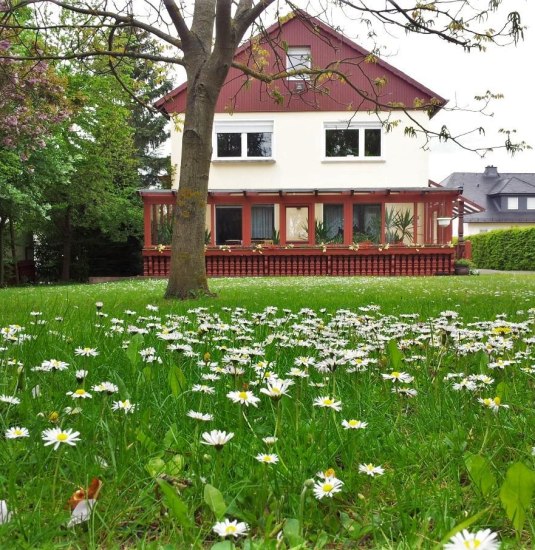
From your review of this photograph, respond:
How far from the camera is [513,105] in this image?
7.70 meters

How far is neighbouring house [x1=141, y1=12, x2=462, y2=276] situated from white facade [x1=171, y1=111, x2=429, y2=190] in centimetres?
4

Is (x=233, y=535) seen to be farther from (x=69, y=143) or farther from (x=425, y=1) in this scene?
(x=69, y=143)

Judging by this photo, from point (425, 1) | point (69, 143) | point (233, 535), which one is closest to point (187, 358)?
point (233, 535)

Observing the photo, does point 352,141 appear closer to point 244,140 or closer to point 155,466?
point 244,140

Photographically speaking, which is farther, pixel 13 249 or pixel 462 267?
pixel 13 249

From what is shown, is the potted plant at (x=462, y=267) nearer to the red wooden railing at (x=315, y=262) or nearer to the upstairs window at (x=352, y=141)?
the red wooden railing at (x=315, y=262)

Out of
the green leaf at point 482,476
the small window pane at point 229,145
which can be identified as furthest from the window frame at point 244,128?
the green leaf at point 482,476

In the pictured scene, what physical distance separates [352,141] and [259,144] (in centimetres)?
385

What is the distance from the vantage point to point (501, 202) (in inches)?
2004

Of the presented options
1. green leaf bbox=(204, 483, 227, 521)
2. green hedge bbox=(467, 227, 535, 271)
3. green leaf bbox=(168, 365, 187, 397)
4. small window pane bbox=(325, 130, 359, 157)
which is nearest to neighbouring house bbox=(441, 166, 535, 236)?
green hedge bbox=(467, 227, 535, 271)

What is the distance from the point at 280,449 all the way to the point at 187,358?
135cm

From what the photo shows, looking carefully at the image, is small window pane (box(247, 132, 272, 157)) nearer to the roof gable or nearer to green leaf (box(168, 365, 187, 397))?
green leaf (box(168, 365, 187, 397))

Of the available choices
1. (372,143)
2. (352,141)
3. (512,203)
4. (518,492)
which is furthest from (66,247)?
(512,203)

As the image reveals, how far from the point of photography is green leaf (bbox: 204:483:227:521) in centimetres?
128
